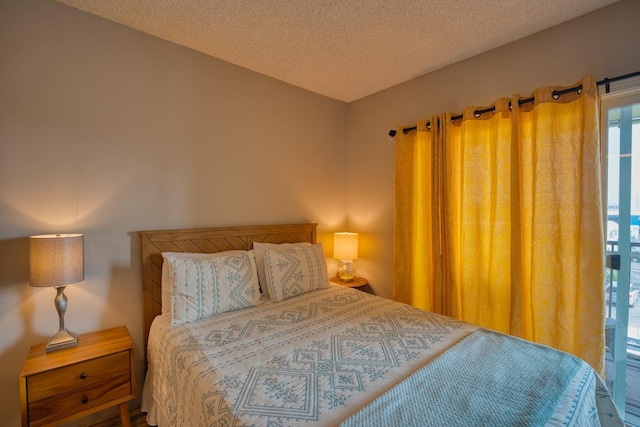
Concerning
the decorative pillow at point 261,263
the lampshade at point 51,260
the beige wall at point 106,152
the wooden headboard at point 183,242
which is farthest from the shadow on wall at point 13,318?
the decorative pillow at point 261,263

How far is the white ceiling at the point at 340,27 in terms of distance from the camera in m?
1.66

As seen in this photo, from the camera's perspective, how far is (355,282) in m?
2.93

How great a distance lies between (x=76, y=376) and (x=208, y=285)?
2.42 ft

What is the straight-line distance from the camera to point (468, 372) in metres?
1.20

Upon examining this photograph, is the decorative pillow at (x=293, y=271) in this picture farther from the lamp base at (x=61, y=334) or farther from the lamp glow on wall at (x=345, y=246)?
the lamp base at (x=61, y=334)

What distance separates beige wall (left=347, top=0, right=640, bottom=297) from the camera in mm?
1644

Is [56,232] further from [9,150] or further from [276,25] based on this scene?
[276,25]

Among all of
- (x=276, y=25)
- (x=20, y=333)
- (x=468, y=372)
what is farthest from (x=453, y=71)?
(x=20, y=333)

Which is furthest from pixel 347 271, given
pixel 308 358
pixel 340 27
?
pixel 340 27

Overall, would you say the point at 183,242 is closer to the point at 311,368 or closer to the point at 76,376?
the point at 76,376

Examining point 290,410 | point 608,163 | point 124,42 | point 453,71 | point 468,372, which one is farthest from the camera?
point 453,71

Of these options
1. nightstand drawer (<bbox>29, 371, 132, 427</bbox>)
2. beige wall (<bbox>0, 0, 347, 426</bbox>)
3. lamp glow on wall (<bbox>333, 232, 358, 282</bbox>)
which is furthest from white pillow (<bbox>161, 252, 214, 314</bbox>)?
lamp glow on wall (<bbox>333, 232, 358, 282</bbox>)

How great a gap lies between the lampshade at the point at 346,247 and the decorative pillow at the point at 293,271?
463 mm

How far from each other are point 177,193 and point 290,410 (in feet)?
5.50
